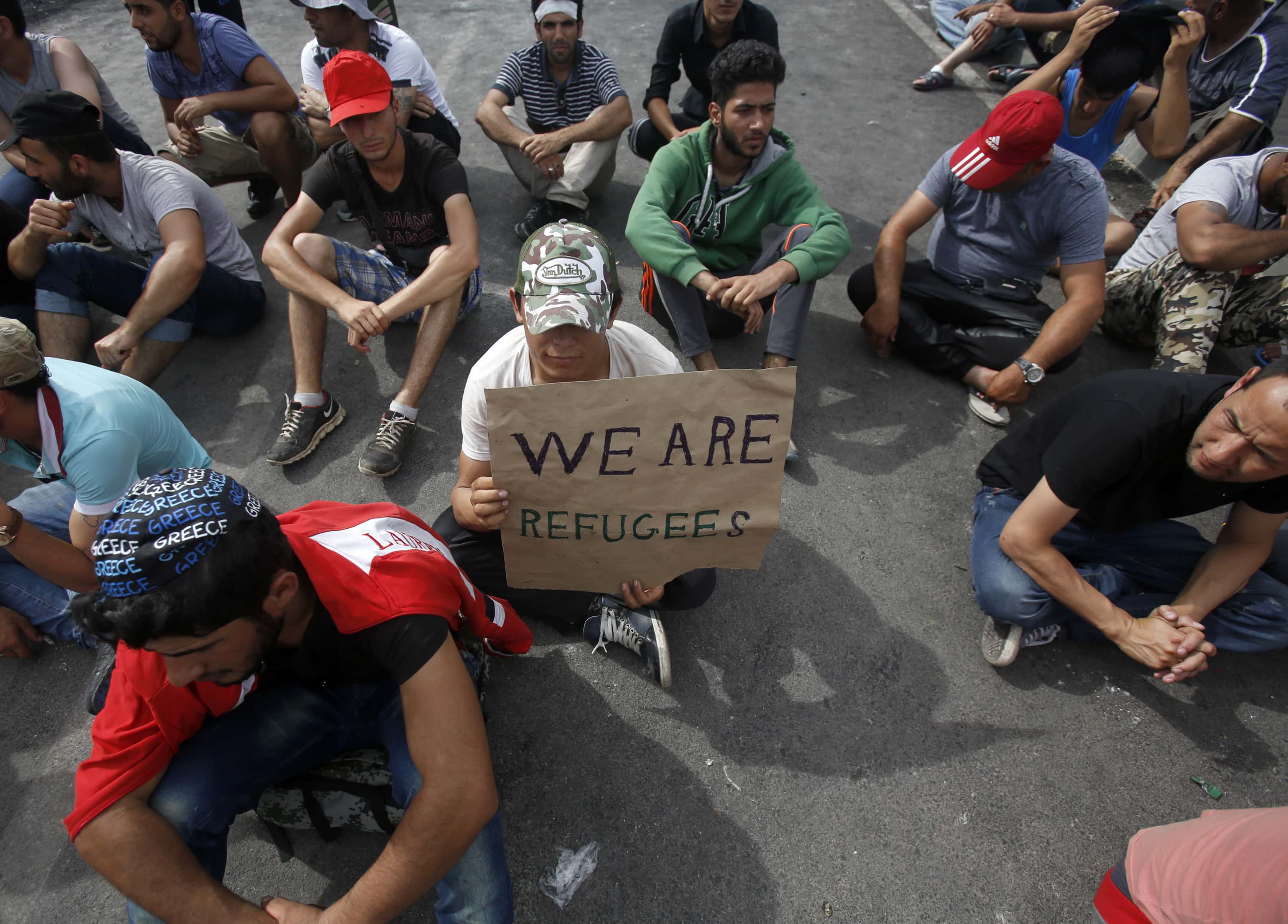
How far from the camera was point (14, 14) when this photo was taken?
3816mm

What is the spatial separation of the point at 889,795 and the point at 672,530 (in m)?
1.18

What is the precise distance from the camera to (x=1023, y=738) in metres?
2.32

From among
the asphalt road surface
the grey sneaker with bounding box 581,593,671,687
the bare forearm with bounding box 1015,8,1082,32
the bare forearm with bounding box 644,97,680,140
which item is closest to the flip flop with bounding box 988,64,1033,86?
the bare forearm with bounding box 1015,8,1082,32

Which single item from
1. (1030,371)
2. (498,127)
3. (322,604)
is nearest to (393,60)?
(498,127)

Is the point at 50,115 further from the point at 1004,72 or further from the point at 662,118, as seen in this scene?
the point at 1004,72

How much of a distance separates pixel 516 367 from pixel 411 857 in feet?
4.72

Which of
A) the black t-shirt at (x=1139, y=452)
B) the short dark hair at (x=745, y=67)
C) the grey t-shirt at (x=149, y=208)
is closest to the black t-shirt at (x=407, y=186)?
the grey t-shirt at (x=149, y=208)

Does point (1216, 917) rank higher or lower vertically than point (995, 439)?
higher

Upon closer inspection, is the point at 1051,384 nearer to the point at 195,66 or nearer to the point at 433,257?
the point at 433,257

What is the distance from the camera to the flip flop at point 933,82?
6.29 metres

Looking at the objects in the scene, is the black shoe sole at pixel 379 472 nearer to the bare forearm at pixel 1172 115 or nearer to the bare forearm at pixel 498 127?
the bare forearm at pixel 498 127

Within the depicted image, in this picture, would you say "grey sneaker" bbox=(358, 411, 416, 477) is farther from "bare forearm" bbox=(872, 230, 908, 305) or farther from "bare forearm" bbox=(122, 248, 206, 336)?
"bare forearm" bbox=(872, 230, 908, 305)

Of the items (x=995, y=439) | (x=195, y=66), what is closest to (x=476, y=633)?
(x=995, y=439)

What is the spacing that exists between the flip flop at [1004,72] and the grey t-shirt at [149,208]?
21.6ft
